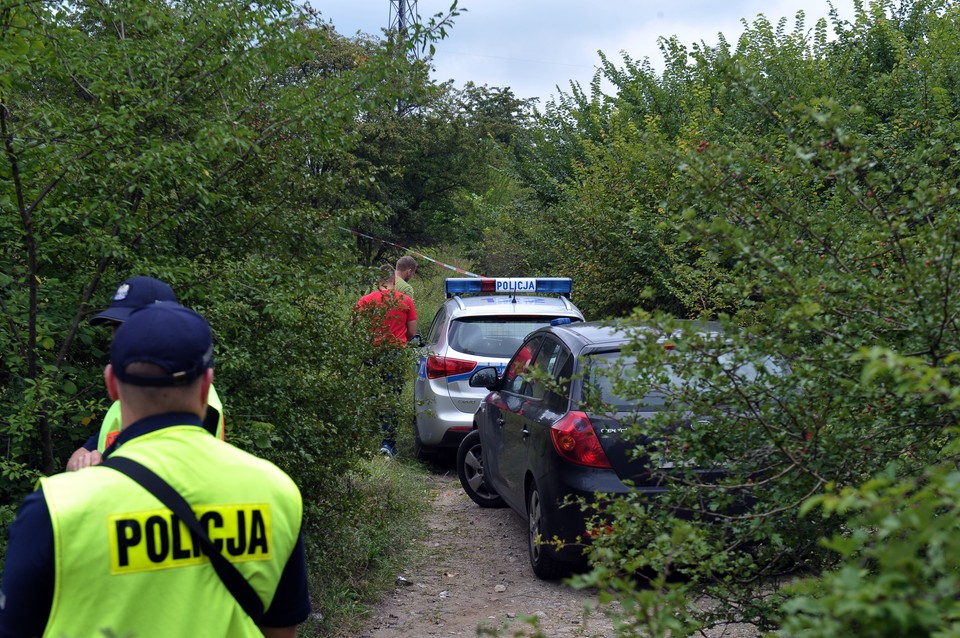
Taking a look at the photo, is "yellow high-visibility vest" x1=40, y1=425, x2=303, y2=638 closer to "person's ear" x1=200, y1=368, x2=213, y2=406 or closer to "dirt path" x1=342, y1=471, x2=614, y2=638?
"person's ear" x1=200, y1=368, x2=213, y2=406

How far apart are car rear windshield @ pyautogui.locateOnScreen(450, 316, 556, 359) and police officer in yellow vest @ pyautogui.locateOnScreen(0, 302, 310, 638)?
7.31 metres

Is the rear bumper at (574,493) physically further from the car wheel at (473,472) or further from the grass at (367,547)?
the car wheel at (473,472)

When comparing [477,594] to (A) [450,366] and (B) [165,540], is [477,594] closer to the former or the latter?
(A) [450,366]

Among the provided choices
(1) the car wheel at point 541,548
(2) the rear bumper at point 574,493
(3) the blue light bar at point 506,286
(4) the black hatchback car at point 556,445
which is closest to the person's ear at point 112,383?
(4) the black hatchback car at point 556,445

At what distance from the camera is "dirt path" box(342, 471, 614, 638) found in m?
5.70

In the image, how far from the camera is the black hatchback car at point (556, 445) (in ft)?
19.1

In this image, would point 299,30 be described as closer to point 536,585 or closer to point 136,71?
point 136,71

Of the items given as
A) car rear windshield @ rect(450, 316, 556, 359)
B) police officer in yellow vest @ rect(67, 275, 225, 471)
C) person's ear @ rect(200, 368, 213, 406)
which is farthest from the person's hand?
car rear windshield @ rect(450, 316, 556, 359)

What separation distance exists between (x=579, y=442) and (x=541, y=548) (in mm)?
932

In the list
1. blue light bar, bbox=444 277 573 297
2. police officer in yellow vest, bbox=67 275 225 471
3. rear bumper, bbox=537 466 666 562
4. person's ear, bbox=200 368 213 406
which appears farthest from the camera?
blue light bar, bbox=444 277 573 297

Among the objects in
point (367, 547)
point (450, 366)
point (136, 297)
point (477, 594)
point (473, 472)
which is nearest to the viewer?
point (136, 297)

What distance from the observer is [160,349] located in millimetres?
2088

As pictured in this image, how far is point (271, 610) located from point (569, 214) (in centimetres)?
1242

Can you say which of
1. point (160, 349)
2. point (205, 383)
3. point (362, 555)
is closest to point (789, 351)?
point (205, 383)
